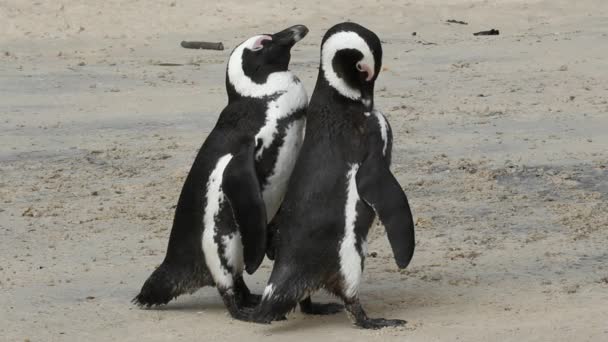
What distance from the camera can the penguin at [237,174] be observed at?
4809 millimetres

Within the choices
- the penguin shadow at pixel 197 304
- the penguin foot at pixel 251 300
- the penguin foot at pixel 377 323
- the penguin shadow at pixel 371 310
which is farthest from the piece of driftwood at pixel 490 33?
the penguin foot at pixel 377 323

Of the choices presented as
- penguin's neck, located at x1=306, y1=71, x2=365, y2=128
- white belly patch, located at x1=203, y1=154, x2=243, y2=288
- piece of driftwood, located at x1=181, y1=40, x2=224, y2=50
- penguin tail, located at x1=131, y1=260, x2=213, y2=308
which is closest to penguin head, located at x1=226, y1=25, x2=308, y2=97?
penguin's neck, located at x1=306, y1=71, x2=365, y2=128

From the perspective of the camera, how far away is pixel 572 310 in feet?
15.7

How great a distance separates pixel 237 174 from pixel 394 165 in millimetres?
2713

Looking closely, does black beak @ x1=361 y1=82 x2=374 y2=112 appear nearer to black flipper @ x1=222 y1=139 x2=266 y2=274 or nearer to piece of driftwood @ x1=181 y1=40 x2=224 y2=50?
black flipper @ x1=222 y1=139 x2=266 y2=274

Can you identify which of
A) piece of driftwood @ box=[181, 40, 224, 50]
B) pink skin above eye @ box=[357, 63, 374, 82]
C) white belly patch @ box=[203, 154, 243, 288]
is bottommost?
piece of driftwood @ box=[181, 40, 224, 50]

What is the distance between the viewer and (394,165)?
288 inches

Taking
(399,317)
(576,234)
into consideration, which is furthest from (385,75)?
(399,317)

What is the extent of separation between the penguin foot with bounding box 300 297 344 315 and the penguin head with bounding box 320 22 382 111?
0.76m

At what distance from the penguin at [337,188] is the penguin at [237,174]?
0.10 meters

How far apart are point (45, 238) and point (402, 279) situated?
167cm

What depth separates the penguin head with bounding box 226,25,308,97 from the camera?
4922 millimetres

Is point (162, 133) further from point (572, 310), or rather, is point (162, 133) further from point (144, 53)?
point (572, 310)

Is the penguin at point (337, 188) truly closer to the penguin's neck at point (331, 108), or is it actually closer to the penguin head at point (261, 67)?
the penguin's neck at point (331, 108)
